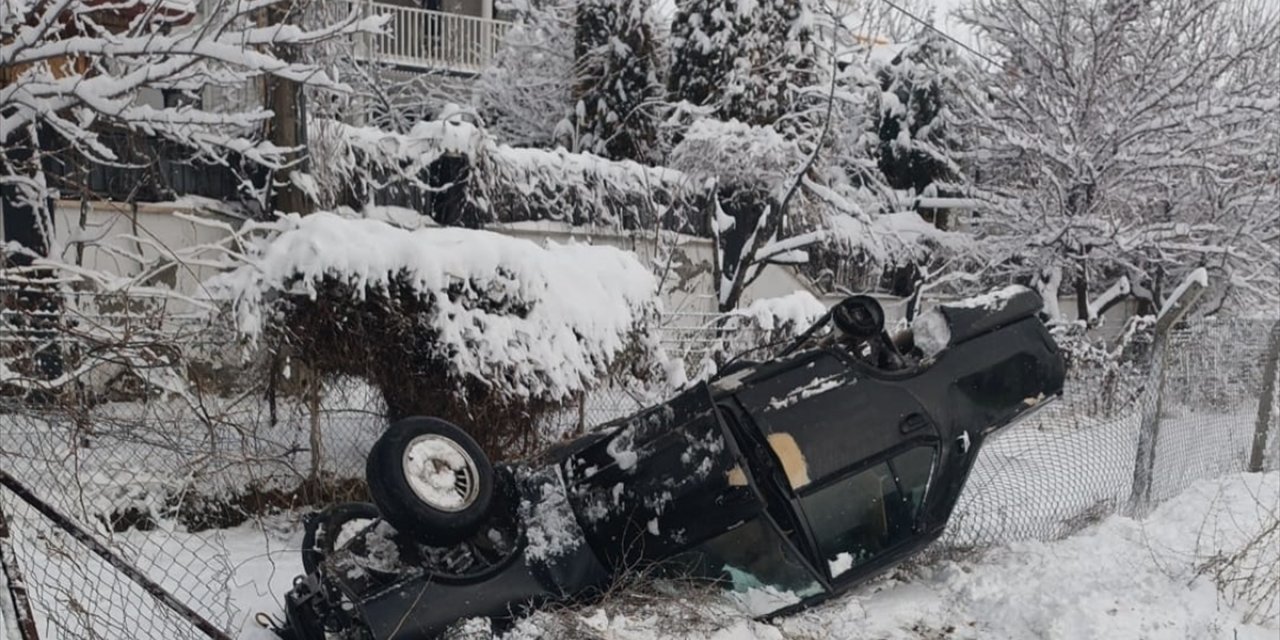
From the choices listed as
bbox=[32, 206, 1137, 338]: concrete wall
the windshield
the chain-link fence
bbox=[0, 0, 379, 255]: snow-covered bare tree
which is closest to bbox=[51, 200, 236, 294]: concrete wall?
bbox=[32, 206, 1137, 338]: concrete wall

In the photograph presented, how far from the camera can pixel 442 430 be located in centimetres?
398

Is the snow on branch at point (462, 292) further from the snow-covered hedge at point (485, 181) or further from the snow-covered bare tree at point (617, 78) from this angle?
the snow-covered bare tree at point (617, 78)

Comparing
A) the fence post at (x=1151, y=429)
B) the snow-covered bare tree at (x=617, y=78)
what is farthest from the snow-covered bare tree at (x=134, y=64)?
the snow-covered bare tree at (x=617, y=78)

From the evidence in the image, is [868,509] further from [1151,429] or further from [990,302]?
[1151,429]

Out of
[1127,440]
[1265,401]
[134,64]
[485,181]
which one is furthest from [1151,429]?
[485,181]

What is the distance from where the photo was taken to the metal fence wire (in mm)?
3918

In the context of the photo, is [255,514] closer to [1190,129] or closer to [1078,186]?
[1078,186]

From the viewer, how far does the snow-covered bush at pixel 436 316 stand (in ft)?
17.6

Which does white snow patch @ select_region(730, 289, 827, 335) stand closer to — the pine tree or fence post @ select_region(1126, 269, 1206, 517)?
fence post @ select_region(1126, 269, 1206, 517)

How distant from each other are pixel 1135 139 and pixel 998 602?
998cm

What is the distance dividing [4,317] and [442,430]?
3.19 meters

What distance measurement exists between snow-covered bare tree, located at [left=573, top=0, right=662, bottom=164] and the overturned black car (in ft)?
37.0

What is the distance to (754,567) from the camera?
12.3 ft

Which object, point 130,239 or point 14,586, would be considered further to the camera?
point 130,239
